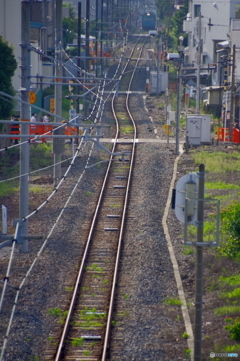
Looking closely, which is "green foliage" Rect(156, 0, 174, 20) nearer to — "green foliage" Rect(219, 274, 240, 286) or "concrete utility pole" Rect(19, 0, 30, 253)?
"concrete utility pole" Rect(19, 0, 30, 253)

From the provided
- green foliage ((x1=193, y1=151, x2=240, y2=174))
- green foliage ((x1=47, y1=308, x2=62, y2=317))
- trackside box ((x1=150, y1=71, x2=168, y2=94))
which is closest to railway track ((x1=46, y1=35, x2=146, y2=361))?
green foliage ((x1=47, y1=308, x2=62, y2=317))

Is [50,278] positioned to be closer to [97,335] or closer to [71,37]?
[97,335]

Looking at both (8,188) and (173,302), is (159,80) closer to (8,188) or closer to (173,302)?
(8,188)

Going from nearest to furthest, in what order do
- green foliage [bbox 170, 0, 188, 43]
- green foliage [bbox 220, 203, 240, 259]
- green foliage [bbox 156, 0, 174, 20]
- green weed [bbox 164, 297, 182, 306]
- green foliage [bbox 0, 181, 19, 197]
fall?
green weed [bbox 164, 297, 182, 306], green foliage [bbox 220, 203, 240, 259], green foliage [bbox 0, 181, 19, 197], green foliage [bbox 170, 0, 188, 43], green foliage [bbox 156, 0, 174, 20]

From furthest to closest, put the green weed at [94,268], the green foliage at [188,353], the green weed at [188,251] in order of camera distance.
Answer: the green weed at [188,251]
the green weed at [94,268]
the green foliage at [188,353]

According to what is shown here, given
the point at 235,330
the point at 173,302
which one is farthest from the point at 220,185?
the point at 235,330

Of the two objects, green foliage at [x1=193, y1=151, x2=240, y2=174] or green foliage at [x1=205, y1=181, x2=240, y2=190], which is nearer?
green foliage at [x1=205, y1=181, x2=240, y2=190]

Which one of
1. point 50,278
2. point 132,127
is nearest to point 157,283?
point 50,278

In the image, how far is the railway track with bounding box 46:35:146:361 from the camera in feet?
24.4

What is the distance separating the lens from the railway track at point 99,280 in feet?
24.4

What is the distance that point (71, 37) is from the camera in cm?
4253

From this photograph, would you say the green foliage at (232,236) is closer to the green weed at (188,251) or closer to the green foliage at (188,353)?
the green weed at (188,251)

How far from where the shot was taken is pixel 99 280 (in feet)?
31.8

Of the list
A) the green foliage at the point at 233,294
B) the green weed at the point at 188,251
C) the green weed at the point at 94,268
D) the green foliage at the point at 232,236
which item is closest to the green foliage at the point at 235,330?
the green foliage at the point at 233,294
